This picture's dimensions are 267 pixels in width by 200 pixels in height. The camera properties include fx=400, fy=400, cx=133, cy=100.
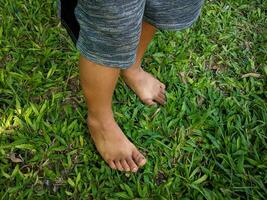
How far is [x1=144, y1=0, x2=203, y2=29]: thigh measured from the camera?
1309 millimetres

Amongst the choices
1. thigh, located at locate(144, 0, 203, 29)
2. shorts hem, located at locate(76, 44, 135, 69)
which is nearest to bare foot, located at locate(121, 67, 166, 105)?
thigh, located at locate(144, 0, 203, 29)

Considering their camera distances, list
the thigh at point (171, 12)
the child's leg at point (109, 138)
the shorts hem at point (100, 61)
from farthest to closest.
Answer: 1. the child's leg at point (109, 138)
2. the thigh at point (171, 12)
3. the shorts hem at point (100, 61)

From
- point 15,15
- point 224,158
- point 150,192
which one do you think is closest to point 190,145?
point 224,158

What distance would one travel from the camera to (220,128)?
6.16 feet

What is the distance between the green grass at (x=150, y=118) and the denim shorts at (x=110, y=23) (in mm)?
658

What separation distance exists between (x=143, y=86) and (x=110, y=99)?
414 mm

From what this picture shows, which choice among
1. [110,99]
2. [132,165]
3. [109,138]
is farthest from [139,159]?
[110,99]

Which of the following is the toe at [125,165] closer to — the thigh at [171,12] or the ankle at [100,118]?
the ankle at [100,118]

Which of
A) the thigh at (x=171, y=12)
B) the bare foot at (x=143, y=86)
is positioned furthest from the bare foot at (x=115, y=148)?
the thigh at (x=171, y=12)

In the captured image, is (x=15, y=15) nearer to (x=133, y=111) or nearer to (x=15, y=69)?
(x=15, y=69)

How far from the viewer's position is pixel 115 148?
Result: 67.0 inches

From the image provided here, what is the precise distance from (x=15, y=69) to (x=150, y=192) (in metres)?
0.89

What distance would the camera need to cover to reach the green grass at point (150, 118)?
1683mm

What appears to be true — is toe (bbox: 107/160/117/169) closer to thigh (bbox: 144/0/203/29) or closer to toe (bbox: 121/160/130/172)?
toe (bbox: 121/160/130/172)
